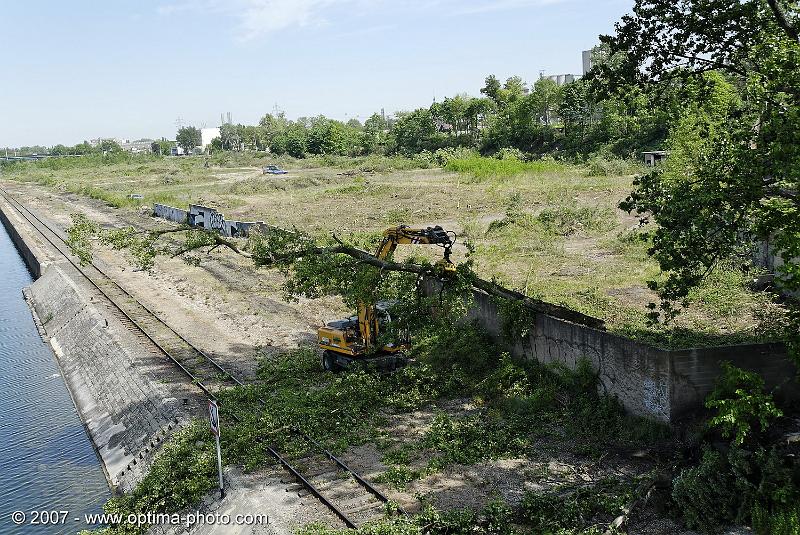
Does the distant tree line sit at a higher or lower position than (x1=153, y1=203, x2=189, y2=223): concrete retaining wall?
higher

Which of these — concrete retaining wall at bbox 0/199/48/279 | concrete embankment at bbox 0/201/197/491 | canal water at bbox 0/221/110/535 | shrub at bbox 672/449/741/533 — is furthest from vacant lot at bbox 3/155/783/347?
canal water at bbox 0/221/110/535

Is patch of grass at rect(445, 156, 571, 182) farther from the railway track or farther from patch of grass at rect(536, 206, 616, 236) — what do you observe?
the railway track

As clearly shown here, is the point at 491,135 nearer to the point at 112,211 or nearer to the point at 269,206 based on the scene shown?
the point at 269,206

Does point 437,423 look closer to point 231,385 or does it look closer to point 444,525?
point 444,525

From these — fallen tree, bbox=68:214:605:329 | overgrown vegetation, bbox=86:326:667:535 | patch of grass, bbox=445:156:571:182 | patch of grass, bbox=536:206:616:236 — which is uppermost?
patch of grass, bbox=445:156:571:182

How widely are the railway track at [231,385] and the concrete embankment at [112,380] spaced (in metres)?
0.43

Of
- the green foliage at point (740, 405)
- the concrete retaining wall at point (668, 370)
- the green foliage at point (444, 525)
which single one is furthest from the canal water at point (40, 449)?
the green foliage at point (740, 405)

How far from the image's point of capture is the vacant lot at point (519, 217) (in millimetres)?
19234

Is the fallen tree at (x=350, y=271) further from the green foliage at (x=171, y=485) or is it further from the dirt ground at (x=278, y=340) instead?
the green foliage at (x=171, y=485)

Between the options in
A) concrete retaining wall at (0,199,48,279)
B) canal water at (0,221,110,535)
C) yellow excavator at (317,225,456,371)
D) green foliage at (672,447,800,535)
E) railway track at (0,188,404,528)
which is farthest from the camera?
concrete retaining wall at (0,199,48,279)

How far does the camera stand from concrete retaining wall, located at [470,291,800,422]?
13.5 m

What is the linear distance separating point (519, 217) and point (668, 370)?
24.5m

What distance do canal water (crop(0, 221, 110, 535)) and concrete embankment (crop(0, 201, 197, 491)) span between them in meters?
0.38

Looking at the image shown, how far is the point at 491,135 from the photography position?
82.0 meters
